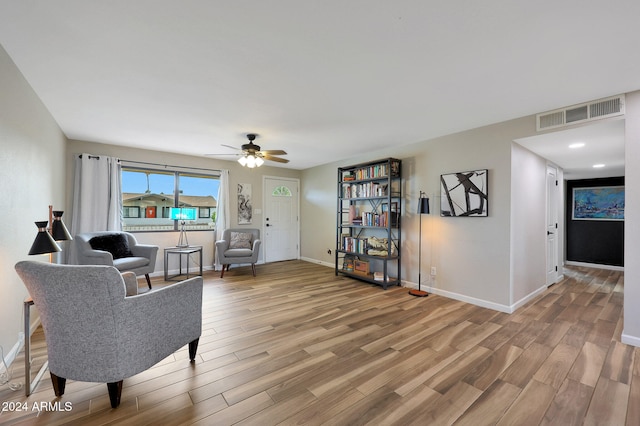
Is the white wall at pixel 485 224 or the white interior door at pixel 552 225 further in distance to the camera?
the white interior door at pixel 552 225

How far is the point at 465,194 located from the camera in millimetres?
3697

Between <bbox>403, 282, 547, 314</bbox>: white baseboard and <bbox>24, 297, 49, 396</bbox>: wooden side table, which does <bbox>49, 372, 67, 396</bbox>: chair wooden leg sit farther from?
<bbox>403, 282, 547, 314</bbox>: white baseboard

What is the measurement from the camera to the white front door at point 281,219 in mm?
6582

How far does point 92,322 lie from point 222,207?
4.35 metres

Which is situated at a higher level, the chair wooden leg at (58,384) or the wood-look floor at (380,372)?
the chair wooden leg at (58,384)

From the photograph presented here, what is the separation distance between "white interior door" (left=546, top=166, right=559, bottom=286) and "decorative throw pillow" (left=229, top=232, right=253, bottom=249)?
213 inches

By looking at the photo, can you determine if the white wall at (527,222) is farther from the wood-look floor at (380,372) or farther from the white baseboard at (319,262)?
the white baseboard at (319,262)

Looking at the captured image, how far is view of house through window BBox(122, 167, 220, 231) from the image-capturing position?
496cm

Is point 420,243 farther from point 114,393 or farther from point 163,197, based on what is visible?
point 163,197

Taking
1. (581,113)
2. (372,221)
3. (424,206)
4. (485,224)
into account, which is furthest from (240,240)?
(581,113)

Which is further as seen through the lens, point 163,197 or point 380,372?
point 163,197

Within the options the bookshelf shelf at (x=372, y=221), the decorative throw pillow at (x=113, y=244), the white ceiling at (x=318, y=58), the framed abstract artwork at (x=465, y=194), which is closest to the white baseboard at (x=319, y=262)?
the bookshelf shelf at (x=372, y=221)

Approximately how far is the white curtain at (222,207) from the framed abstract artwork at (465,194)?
13.9ft

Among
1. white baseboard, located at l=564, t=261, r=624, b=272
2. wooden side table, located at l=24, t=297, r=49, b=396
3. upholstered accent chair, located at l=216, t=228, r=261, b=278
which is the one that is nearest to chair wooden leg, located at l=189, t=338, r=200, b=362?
wooden side table, located at l=24, t=297, r=49, b=396
